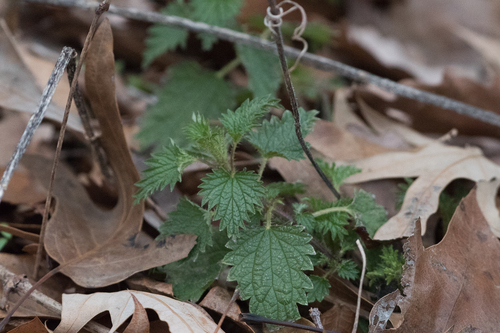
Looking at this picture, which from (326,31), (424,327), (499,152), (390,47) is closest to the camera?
(424,327)

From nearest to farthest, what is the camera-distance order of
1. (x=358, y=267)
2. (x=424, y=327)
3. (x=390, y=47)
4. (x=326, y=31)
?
(x=424, y=327), (x=358, y=267), (x=326, y=31), (x=390, y=47)

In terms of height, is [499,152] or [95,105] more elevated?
[95,105]

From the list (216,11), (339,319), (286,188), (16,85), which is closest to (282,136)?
(286,188)

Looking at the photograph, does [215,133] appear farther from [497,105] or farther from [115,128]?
[497,105]

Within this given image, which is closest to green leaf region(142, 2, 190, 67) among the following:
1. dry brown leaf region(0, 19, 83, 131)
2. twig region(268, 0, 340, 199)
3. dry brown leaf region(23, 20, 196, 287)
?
dry brown leaf region(0, 19, 83, 131)

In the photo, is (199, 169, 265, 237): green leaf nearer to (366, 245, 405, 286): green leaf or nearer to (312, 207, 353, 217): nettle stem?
(312, 207, 353, 217): nettle stem

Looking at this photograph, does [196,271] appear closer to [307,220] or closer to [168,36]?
[307,220]

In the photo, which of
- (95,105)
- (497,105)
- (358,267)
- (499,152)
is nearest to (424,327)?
(358,267)

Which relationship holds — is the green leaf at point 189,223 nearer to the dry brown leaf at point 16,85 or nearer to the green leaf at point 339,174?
the green leaf at point 339,174
